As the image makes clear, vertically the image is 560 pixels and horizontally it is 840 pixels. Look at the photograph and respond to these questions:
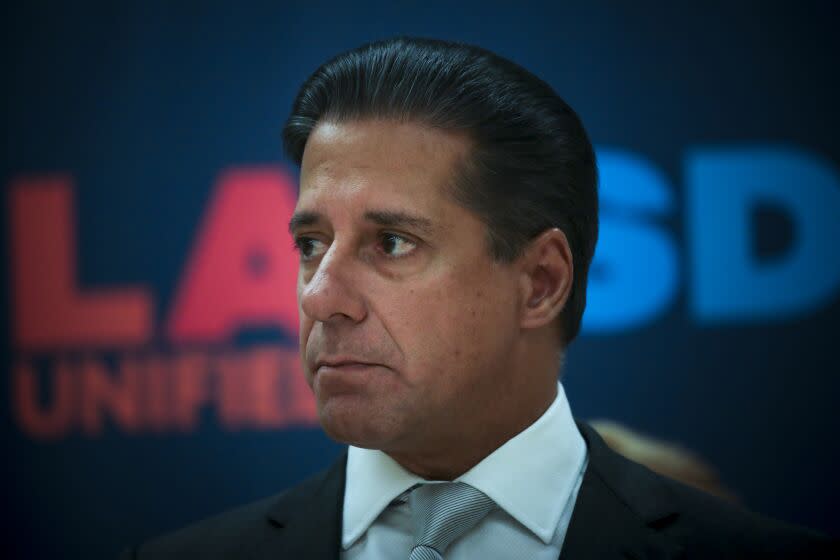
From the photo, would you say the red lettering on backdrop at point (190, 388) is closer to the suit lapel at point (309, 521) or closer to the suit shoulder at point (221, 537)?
the suit shoulder at point (221, 537)

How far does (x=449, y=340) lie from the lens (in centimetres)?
194

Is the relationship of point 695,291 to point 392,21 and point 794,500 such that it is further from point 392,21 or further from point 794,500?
point 392,21

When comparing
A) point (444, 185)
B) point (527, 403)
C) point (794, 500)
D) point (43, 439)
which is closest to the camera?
point (444, 185)

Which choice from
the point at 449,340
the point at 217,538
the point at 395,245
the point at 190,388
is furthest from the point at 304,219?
the point at 190,388

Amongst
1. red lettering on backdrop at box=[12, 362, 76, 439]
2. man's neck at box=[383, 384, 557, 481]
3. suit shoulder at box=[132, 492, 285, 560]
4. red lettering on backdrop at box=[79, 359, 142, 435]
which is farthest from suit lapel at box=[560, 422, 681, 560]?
red lettering on backdrop at box=[12, 362, 76, 439]

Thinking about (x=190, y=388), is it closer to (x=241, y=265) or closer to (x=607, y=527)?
(x=241, y=265)

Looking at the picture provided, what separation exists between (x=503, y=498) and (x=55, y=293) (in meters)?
2.91

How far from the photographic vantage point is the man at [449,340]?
1.90 m

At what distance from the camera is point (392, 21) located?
4.18 meters

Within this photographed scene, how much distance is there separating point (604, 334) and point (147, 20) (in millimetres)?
2491

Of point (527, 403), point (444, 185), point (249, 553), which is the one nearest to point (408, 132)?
point (444, 185)

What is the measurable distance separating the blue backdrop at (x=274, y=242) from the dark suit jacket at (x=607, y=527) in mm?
1923

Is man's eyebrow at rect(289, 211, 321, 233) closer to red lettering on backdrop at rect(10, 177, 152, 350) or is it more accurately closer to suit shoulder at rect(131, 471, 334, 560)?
suit shoulder at rect(131, 471, 334, 560)

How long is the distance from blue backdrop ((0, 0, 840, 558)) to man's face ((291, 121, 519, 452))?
2.12 metres
